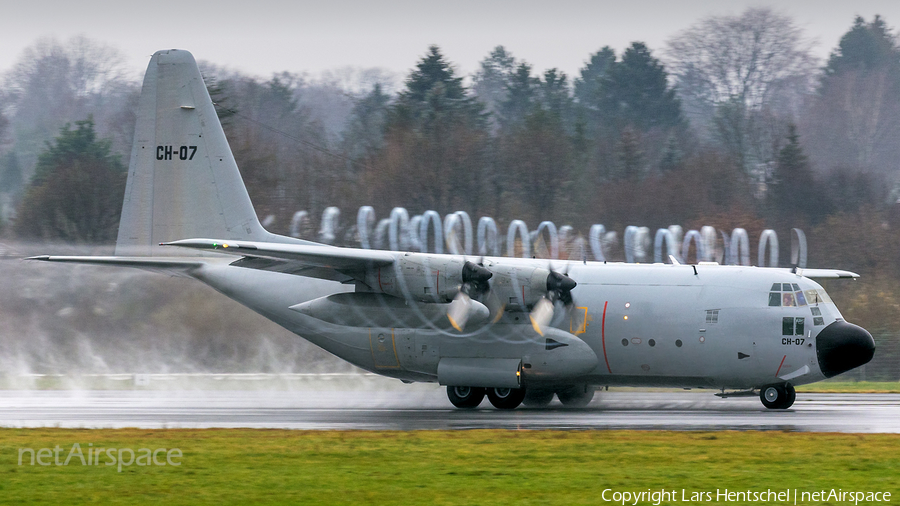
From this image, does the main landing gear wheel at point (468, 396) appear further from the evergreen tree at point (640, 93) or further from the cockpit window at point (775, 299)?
the evergreen tree at point (640, 93)

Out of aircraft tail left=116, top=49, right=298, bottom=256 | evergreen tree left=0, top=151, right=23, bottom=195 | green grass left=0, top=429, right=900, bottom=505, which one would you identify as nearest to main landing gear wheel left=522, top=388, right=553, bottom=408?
green grass left=0, top=429, right=900, bottom=505

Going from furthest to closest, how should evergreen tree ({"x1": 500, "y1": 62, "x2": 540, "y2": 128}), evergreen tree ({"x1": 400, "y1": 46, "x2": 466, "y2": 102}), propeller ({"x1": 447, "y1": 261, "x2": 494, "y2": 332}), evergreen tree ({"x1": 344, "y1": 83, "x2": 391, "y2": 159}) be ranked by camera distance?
1. evergreen tree ({"x1": 500, "y1": 62, "x2": 540, "y2": 128})
2. evergreen tree ({"x1": 400, "y1": 46, "x2": 466, "y2": 102})
3. evergreen tree ({"x1": 344, "y1": 83, "x2": 391, "y2": 159})
4. propeller ({"x1": 447, "y1": 261, "x2": 494, "y2": 332})

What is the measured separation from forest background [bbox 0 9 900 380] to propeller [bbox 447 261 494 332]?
355 inches

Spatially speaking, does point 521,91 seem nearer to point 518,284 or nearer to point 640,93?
point 640,93

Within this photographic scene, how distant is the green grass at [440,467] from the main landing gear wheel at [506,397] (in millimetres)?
4452

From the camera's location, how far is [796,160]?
45.4 m

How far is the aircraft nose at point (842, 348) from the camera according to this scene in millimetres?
18953

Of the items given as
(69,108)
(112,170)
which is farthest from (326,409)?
(69,108)

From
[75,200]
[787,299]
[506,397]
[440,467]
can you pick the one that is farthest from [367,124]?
[440,467]

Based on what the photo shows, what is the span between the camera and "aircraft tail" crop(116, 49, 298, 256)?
2288cm

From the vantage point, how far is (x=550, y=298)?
65.5ft

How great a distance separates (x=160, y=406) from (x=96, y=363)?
23.5 feet

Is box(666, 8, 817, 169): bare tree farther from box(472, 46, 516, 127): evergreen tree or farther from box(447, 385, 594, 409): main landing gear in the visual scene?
box(447, 385, 594, 409): main landing gear

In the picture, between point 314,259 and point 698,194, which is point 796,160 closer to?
point 698,194
